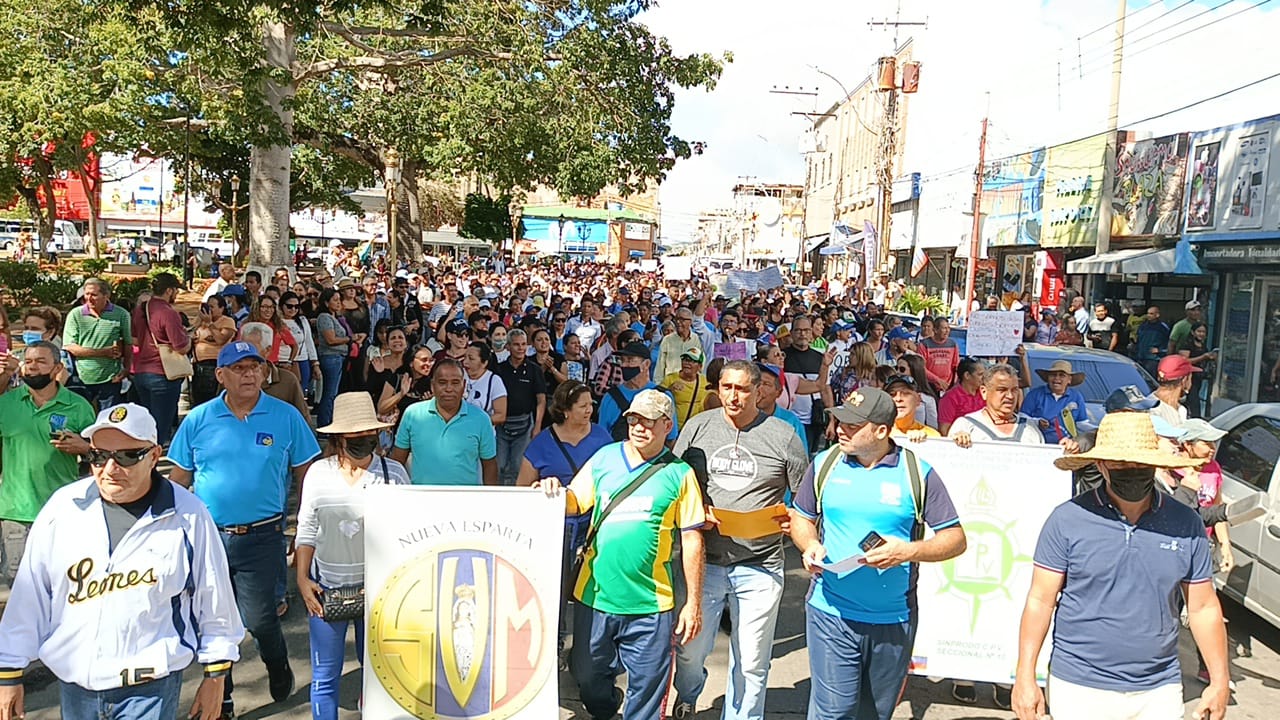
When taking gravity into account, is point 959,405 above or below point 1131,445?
below

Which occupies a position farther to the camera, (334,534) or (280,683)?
(280,683)

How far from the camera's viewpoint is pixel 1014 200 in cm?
3105

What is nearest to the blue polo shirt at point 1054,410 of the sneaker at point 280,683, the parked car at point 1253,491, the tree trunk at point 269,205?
the parked car at point 1253,491

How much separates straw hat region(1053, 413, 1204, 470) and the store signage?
51.4 feet

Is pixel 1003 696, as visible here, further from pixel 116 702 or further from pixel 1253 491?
pixel 116 702

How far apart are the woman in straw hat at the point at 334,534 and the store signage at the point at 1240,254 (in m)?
17.0

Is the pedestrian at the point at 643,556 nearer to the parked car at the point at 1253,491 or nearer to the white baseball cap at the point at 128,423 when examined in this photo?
the white baseball cap at the point at 128,423

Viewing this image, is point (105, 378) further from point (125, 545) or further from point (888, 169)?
point (888, 169)

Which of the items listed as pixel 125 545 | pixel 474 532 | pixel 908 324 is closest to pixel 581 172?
pixel 908 324

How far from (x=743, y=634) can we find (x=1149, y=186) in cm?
2088

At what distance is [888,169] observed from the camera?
27.8m

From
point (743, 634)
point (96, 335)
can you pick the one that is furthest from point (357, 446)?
point (96, 335)

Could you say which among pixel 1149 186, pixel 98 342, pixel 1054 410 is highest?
pixel 1149 186

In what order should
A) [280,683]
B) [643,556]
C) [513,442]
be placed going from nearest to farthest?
[643,556] < [280,683] < [513,442]
